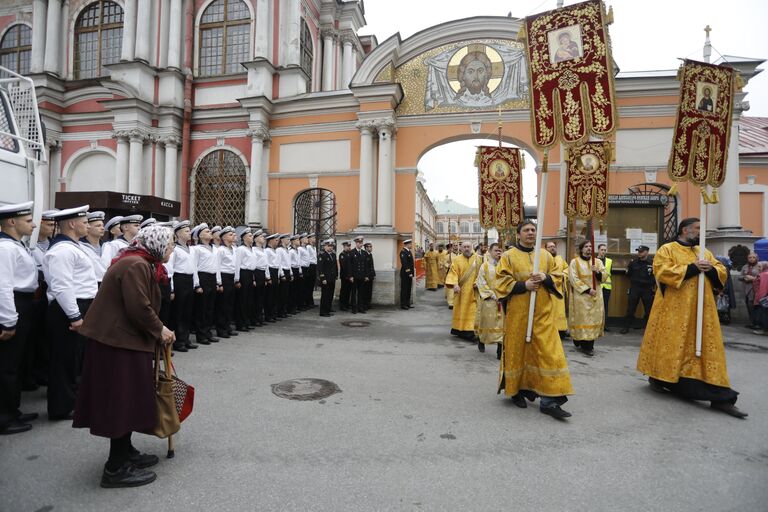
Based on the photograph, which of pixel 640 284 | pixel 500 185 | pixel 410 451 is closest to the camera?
pixel 410 451

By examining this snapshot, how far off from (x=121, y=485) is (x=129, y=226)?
3.76 m

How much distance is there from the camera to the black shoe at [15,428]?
365cm

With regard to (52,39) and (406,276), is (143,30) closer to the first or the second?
(52,39)

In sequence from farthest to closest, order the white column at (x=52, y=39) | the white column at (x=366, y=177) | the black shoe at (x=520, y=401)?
the white column at (x=52, y=39), the white column at (x=366, y=177), the black shoe at (x=520, y=401)

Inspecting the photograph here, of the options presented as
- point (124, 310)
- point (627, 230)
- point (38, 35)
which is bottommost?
point (124, 310)

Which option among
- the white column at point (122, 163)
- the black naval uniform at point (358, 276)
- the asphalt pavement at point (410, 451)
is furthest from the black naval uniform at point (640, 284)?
the white column at point (122, 163)

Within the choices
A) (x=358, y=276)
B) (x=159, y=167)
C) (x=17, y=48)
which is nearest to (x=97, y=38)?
(x=17, y=48)

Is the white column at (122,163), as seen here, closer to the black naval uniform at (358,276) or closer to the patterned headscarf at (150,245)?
the black naval uniform at (358,276)

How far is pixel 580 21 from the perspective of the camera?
4781 millimetres

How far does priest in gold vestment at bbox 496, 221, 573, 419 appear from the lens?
4.27 metres

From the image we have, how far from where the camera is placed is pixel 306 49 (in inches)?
699

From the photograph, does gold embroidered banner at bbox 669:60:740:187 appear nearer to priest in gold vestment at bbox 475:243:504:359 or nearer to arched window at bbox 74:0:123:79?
priest in gold vestment at bbox 475:243:504:359

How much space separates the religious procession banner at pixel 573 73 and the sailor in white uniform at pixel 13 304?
5.26m

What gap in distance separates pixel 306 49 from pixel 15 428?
17.3 metres
